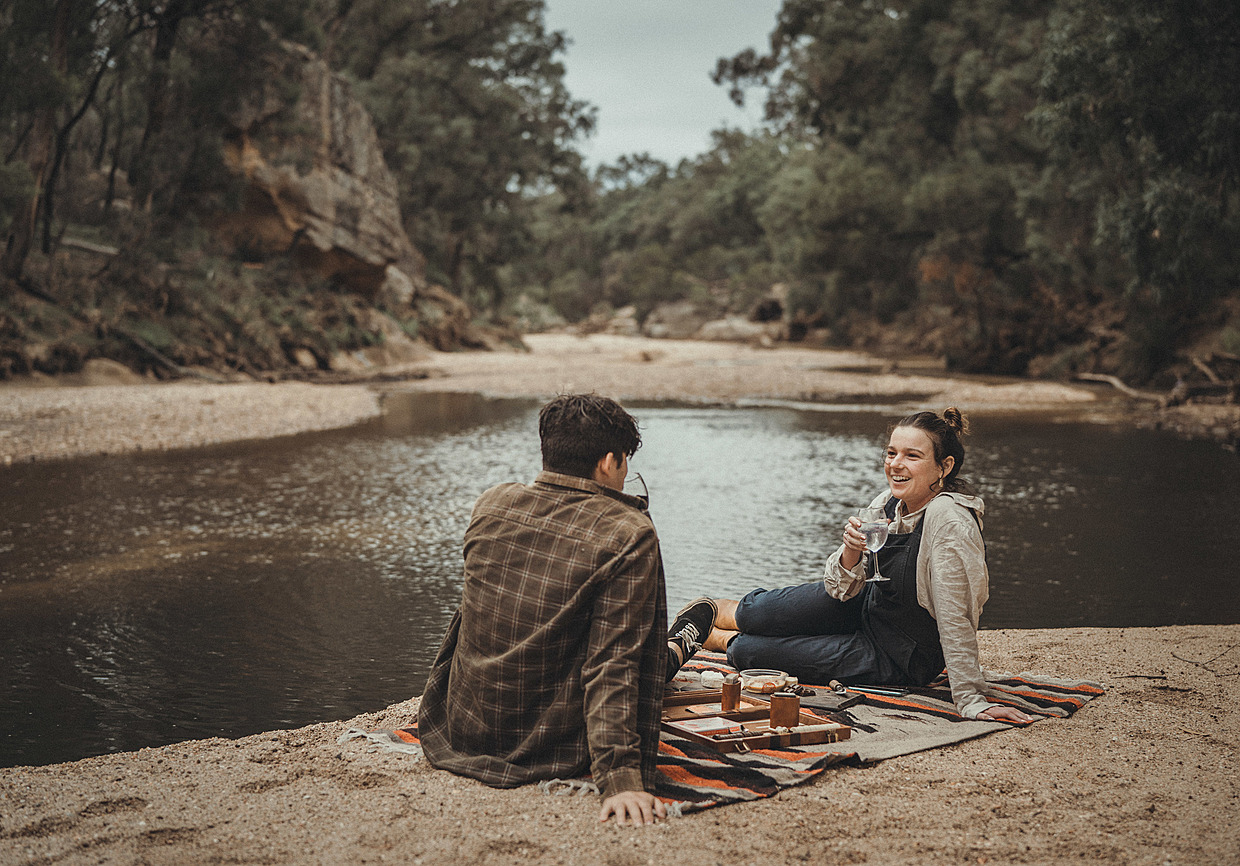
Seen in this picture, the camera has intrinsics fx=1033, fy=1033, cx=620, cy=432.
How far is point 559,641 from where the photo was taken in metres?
3.05

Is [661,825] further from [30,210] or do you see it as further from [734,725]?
[30,210]

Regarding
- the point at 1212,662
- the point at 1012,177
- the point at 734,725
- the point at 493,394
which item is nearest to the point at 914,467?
the point at 734,725

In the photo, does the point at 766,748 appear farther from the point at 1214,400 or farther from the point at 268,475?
the point at 1214,400

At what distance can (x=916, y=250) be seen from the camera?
3553 centimetres

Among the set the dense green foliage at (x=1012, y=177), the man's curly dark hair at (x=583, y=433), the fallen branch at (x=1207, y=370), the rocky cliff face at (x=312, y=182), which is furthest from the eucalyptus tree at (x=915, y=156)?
the man's curly dark hair at (x=583, y=433)

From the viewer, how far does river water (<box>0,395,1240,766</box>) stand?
4.47 m

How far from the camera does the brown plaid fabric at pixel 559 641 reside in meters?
2.93

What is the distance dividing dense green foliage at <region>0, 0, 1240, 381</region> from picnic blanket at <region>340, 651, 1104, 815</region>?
10.9 meters

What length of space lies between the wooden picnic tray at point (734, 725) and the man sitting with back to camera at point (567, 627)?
468mm

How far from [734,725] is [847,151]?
Result: 124 feet

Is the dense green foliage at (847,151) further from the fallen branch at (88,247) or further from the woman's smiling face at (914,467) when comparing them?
the woman's smiling face at (914,467)

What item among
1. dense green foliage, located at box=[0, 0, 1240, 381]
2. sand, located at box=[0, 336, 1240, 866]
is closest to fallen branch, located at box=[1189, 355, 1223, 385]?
dense green foliage, located at box=[0, 0, 1240, 381]

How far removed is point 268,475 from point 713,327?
143 ft

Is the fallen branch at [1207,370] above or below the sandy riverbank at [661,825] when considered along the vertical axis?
above
